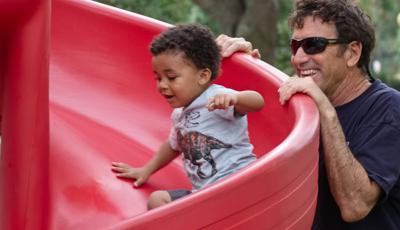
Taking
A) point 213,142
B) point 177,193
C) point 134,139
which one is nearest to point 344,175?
point 213,142

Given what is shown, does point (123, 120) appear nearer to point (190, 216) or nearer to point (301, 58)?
point (301, 58)

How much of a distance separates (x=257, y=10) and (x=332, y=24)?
6.19 metres

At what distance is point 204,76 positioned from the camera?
8.60 feet

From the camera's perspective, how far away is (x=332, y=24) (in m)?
2.93

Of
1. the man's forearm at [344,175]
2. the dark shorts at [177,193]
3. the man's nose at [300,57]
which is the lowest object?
the dark shorts at [177,193]

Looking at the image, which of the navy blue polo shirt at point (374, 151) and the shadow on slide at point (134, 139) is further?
the navy blue polo shirt at point (374, 151)

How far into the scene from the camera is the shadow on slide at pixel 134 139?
2008 millimetres

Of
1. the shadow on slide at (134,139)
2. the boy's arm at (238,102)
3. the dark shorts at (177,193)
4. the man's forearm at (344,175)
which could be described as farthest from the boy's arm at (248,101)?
the dark shorts at (177,193)

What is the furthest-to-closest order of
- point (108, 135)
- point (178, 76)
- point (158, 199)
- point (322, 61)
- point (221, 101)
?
point (108, 135)
point (322, 61)
point (158, 199)
point (178, 76)
point (221, 101)

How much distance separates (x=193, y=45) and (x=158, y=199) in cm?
50

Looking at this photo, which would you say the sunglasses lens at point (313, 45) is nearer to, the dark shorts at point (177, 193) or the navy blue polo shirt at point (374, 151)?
the navy blue polo shirt at point (374, 151)

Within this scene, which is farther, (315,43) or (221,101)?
(315,43)

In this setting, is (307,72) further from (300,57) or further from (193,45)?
(193,45)

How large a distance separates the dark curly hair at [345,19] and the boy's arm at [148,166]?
0.63 meters
